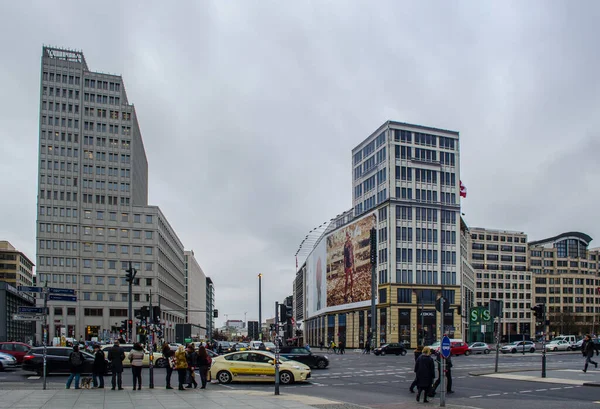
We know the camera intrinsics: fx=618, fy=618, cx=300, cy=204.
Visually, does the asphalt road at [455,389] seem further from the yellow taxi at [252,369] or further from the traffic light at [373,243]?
the traffic light at [373,243]

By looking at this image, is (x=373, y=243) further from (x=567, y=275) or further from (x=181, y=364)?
(x=567, y=275)

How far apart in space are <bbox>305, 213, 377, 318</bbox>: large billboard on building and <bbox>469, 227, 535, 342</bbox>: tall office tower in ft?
177

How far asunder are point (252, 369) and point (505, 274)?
157 meters

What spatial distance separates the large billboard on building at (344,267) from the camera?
334 ft

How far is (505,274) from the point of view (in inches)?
6806

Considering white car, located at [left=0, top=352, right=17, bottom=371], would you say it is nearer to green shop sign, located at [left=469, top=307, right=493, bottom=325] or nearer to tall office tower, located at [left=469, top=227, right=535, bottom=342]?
green shop sign, located at [left=469, top=307, right=493, bottom=325]

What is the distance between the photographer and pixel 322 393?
23875 millimetres

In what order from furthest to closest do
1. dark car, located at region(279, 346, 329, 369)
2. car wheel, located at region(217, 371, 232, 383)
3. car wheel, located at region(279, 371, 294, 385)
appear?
dark car, located at region(279, 346, 329, 369)
car wheel, located at region(279, 371, 294, 385)
car wheel, located at region(217, 371, 232, 383)

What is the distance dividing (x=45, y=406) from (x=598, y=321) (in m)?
179

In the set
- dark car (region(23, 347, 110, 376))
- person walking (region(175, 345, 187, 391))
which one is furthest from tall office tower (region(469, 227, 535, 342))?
person walking (region(175, 345, 187, 391))

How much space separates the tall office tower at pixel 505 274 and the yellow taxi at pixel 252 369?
149709 millimetres

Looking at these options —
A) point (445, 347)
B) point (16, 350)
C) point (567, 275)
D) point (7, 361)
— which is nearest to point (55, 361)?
point (7, 361)

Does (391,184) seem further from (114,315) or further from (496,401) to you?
(496,401)

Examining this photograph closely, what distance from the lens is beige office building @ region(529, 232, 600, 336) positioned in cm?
17750
